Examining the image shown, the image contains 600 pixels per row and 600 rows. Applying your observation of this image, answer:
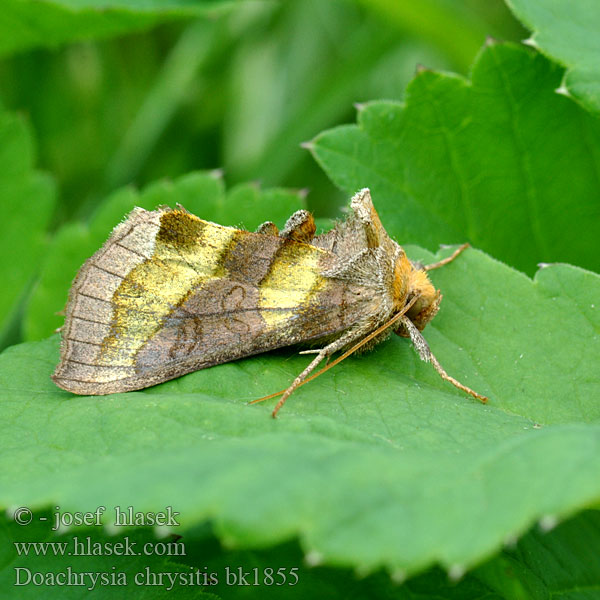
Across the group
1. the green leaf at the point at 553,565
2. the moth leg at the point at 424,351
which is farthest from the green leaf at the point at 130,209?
the green leaf at the point at 553,565

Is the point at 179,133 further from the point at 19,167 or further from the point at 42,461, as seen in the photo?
the point at 42,461

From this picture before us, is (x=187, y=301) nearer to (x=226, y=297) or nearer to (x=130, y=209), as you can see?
(x=226, y=297)

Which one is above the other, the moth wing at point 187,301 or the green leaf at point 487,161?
the green leaf at point 487,161

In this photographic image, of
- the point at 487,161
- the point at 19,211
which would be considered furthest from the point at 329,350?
the point at 19,211

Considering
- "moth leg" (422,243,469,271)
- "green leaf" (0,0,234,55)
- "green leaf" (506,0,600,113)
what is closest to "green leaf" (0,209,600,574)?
"moth leg" (422,243,469,271)

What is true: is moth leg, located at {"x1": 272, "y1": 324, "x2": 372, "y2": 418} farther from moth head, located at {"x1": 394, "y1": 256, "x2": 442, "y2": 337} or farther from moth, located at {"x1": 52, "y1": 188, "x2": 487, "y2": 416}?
moth head, located at {"x1": 394, "y1": 256, "x2": 442, "y2": 337}

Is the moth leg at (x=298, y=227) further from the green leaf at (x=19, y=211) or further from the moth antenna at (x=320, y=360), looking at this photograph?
the green leaf at (x=19, y=211)

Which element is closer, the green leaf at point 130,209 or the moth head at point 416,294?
the moth head at point 416,294
